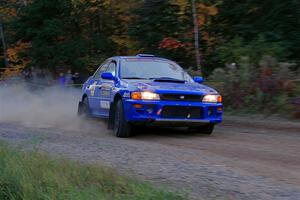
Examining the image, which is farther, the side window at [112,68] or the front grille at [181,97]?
the side window at [112,68]

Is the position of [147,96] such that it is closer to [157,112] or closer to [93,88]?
[157,112]

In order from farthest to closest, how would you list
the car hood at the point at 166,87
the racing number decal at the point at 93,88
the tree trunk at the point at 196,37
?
the tree trunk at the point at 196,37
the racing number decal at the point at 93,88
the car hood at the point at 166,87

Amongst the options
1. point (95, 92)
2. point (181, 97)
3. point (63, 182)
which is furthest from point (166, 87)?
point (63, 182)

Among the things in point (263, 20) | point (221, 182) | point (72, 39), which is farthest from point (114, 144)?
point (72, 39)

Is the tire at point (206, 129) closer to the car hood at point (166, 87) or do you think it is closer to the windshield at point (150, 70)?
the car hood at point (166, 87)

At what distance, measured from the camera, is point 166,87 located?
1136 centimetres

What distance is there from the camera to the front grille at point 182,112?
11.2 m

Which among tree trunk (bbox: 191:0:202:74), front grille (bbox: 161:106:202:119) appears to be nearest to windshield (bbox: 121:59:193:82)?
front grille (bbox: 161:106:202:119)

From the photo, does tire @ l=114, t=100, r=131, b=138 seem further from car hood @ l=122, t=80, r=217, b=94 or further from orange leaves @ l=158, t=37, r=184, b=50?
orange leaves @ l=158, t=37, r=184, b=50

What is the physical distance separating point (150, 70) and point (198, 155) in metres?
3.75

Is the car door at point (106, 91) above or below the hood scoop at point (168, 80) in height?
below

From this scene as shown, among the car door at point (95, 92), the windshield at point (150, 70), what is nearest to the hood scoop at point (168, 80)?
the windshield at point (150, 70)

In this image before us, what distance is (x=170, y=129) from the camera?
13.1m

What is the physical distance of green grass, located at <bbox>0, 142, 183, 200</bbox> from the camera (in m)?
6.00
